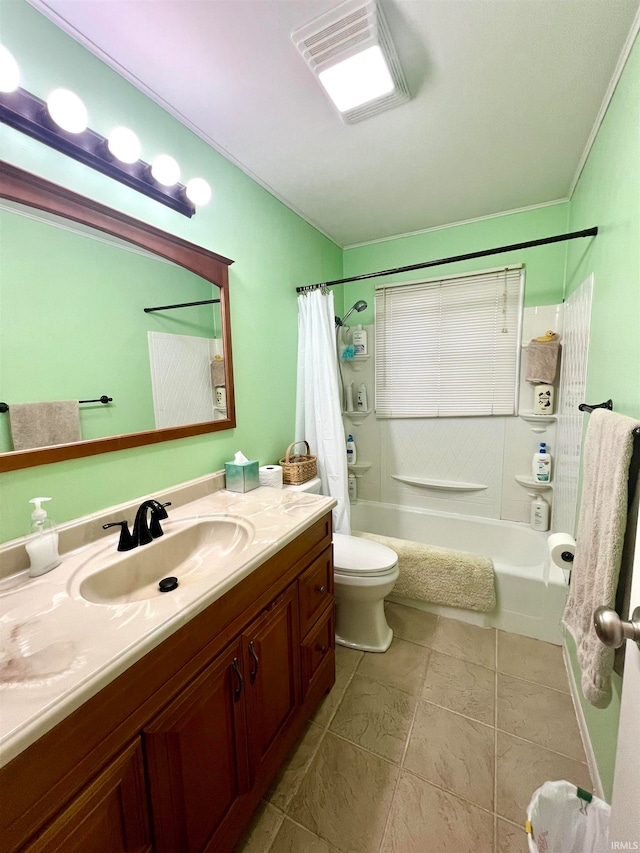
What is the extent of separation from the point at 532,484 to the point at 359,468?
48.4 inches

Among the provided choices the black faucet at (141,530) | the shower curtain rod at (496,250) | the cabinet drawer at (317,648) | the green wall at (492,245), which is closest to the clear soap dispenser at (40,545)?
the black faucet at (141,530)

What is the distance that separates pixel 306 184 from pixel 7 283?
4.97 feet

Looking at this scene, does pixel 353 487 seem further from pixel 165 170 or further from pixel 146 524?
pixel 165 170

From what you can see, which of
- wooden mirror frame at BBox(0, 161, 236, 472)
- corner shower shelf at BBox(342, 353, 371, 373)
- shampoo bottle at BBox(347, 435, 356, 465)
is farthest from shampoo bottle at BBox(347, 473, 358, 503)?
wooden mirror frame at BBox(0, 161, 236, 472)

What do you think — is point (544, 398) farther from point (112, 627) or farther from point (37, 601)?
point (37, 601)

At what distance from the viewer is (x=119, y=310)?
1.16 meters

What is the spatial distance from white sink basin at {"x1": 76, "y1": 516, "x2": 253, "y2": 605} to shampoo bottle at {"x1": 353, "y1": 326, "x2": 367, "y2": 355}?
1.83 m

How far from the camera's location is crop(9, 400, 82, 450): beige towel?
913 mm

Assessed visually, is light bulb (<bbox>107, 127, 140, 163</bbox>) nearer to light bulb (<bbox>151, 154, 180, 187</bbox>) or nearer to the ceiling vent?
light bulb (<bbox>151, 154, 180, 187</bbox>)

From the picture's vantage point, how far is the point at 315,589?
4.26ft

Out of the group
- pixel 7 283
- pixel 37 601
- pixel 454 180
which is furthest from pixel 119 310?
pixel 454 180

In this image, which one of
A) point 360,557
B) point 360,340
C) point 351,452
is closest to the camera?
point 360,557

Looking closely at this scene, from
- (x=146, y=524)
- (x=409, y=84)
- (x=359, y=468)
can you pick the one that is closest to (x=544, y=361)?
(x=359, y=468)

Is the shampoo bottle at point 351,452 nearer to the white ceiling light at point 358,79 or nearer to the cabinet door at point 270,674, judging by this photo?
the cabinet door at point 270,674
